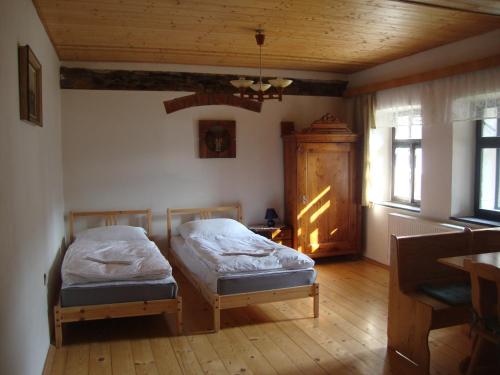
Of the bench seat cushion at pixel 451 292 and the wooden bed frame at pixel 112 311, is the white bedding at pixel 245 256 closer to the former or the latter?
the wooden bed frame at pixel 112 311

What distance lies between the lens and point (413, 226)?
4762 mm

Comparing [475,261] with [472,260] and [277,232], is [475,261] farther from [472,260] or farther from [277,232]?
[277,232]

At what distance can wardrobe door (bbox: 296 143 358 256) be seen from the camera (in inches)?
217

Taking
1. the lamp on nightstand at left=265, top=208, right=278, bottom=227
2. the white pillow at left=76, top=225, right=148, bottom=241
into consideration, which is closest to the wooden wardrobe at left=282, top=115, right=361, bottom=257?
the lamp on nightstand at left=265, top=208, right=278, bottom=227

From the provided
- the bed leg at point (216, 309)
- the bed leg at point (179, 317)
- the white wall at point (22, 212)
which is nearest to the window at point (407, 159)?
the bed leg at point (216, 309)

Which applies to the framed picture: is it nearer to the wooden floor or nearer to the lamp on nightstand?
the wooden floor

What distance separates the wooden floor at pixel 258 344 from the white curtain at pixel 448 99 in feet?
6.25

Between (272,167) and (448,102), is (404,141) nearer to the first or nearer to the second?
(448,102)

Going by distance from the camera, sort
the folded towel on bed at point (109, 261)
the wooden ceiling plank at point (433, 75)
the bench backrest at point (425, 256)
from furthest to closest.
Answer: the wooden ceiling plank at point (433, 75) → the folded towel on bed at point (109, 261) → the bench backrest at point (425, 256)

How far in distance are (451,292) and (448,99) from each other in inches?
83.6

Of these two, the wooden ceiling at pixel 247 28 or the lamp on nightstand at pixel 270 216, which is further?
the lamp on nightstand at pixel 270 216

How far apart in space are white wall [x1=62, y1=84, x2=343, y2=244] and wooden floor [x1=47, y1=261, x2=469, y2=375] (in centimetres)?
161

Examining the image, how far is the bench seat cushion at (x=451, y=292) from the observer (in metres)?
2.93

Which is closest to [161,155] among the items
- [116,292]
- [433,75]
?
[116,292]
